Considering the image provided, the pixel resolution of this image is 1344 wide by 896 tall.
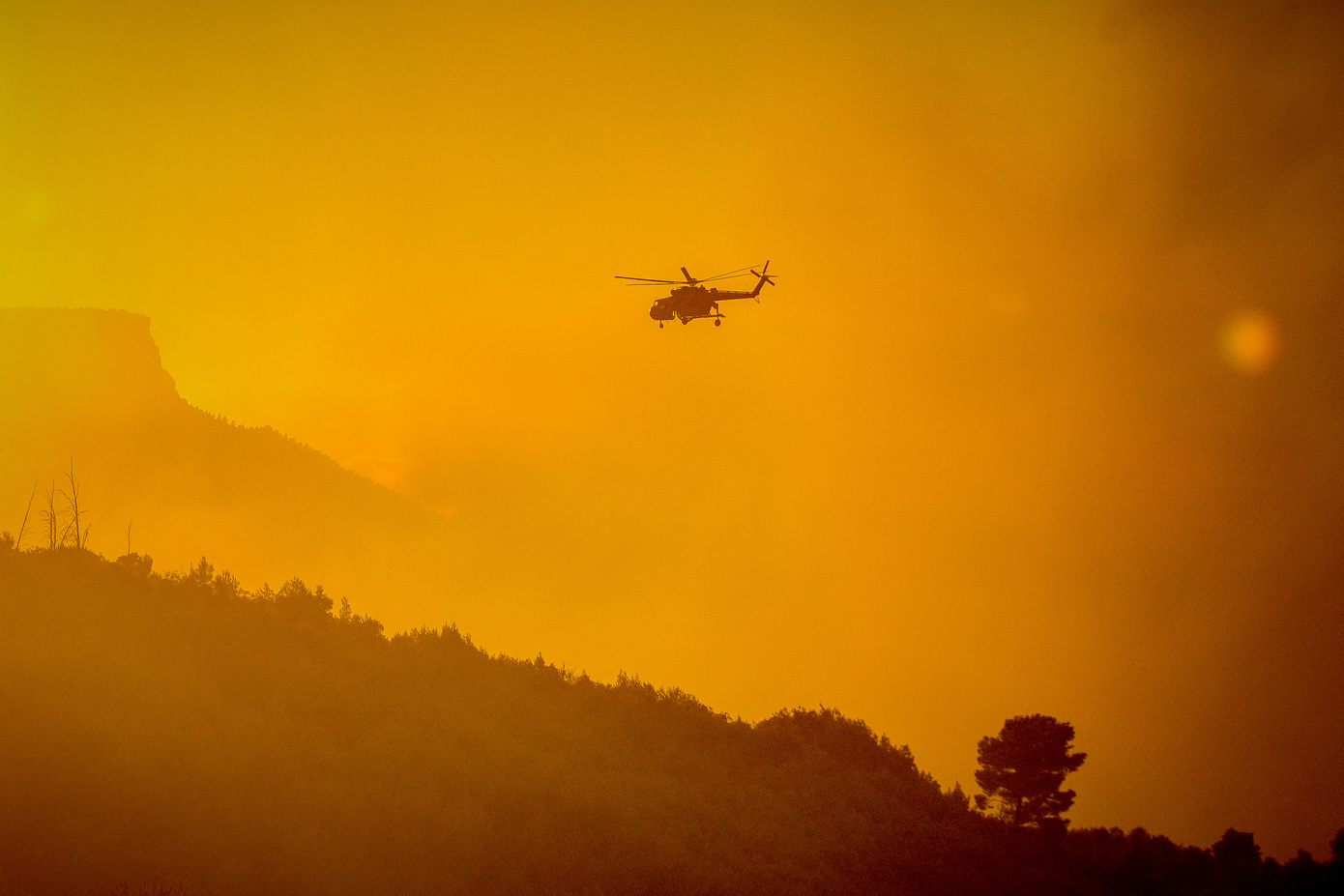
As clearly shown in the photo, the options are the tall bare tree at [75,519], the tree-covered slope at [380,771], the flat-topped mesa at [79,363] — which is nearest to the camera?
the tree-covered slope at [380,771]

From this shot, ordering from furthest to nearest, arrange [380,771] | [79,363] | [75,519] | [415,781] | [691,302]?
[79,363]
[75,519]
[691,302]
[380,771]
[415,781]

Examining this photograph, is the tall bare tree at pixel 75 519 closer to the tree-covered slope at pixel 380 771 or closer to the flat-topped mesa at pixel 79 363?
the tree-covered slope at pixel 380 771

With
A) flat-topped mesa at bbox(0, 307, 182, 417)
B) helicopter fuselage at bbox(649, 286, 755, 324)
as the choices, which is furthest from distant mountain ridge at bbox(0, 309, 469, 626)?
helicopter fuselage at bbox(649, 286, 755, 324)

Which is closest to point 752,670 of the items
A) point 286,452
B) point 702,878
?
point 286,452

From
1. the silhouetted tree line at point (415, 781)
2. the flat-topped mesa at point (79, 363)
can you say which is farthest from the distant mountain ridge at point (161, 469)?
the silhouetted tree line at point (415, 781)

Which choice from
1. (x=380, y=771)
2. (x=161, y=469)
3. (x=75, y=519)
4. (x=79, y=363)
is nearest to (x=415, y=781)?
(x=380, y=771)

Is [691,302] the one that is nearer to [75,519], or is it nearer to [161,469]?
→ [75,519]
